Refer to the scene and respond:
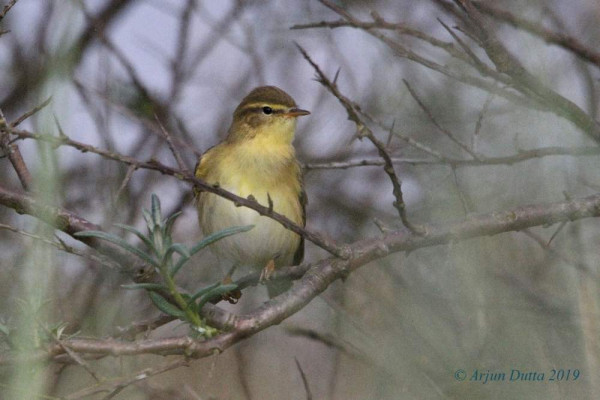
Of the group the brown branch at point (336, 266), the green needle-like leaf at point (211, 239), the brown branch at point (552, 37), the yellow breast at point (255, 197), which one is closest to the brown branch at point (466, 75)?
the brown branch at point (552, 37)

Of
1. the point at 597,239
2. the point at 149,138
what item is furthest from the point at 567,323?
the point at 149,138

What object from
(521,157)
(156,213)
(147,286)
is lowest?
(147,286)

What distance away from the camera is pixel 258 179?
4.24 meters

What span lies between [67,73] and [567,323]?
311 cm

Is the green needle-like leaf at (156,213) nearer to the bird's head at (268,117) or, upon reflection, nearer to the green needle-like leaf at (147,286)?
the green needle-like leaf at (147,286)

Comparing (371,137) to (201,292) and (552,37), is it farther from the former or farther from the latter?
(552,37)

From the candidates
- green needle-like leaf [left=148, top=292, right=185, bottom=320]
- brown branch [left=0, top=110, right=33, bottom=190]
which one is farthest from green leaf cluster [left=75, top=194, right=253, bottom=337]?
brown branch [left=0, top=110, right=33, bottom=190]

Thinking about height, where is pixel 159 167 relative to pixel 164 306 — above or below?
above

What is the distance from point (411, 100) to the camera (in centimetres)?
493

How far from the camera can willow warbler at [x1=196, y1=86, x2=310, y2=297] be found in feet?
13.8

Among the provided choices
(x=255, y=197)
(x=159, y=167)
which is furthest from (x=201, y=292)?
(x=255, y=197)

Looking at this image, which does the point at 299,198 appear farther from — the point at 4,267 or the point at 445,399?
the point at 445,399

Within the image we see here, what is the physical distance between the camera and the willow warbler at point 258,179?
4.20 metres

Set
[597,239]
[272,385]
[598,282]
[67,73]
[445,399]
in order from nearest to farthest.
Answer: [67,73] < [445,399] < [598,282] < [597,239] < [272,385]
